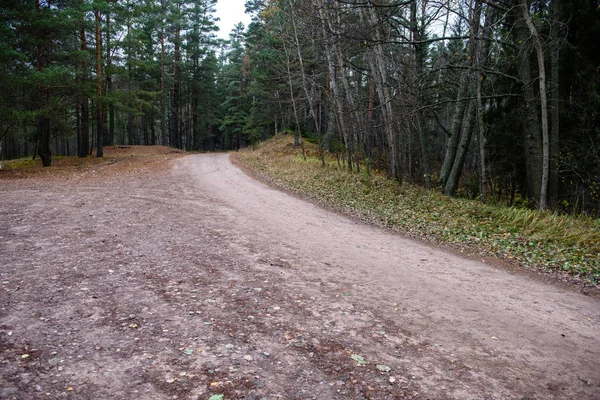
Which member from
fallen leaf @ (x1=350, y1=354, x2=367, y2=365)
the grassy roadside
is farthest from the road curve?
the grassy roadside

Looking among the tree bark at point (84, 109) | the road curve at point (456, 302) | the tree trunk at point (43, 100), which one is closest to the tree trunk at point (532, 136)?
the road curve at point (456, 302)

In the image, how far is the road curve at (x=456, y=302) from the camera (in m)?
3.03

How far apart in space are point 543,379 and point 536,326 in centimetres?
111

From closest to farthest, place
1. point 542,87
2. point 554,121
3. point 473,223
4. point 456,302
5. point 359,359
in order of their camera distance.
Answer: point 359,359
point 456,302
point 542,87
point 473,223
point 554,121

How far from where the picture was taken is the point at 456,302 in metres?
4.46

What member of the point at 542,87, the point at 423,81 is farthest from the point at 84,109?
the point at 542,87

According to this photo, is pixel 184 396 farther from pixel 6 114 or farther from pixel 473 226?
pixel 6 114

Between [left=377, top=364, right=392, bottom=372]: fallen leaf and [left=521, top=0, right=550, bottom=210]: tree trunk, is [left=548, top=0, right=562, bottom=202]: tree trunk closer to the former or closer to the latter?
[left=521, top=0, right=550, bottom=210]: tree trunk

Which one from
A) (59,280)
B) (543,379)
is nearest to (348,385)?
(543,379)

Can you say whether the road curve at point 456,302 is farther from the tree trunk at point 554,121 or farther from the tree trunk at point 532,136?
the tree trunk at point 554,121

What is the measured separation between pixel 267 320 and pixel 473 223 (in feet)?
22.6

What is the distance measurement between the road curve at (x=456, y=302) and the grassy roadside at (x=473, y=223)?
0.95 m

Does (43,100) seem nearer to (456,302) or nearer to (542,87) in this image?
(456,302)

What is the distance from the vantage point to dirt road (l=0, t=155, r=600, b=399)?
2.75 m
